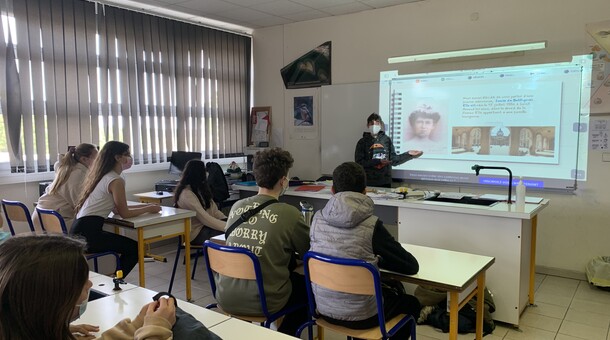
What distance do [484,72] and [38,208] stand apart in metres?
4.25

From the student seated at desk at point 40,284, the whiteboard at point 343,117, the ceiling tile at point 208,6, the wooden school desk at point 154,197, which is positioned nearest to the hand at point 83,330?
the student seated at desk at point 40,284

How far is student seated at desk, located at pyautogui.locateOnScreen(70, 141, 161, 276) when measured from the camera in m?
3.17

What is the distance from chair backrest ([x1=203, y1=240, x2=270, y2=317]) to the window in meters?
3.07

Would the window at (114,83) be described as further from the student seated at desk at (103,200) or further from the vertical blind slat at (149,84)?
the student seated at desk at (103,200)

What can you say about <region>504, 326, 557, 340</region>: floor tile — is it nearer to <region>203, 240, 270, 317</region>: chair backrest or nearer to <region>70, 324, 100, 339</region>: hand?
<region>203, 240, 270, 317</region>: chair backrest

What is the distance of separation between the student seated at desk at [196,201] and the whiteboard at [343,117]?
7.37 feet

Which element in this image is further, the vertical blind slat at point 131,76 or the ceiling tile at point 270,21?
the ceiling tile at point 270,21

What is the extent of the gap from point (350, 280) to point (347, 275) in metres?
0.03

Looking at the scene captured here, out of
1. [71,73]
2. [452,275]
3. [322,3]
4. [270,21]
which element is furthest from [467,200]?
[71,73]

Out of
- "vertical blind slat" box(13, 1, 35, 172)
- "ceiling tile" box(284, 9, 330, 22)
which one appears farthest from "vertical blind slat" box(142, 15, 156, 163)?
"ceiling tile" box(284, 9, 330, 22)

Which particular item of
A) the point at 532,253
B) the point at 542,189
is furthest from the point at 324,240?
the point at 542,189

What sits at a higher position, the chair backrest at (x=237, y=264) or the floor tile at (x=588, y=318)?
the chair backrest at (x=237, y=264)

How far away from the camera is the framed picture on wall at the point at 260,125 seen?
6.41 m

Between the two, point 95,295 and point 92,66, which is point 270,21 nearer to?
point 92,66
